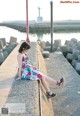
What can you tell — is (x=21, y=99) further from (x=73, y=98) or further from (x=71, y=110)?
(x=73, y=98)

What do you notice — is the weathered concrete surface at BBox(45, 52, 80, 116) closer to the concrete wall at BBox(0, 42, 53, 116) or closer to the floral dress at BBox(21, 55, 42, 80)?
the floral dress at BBox(21, 55, 42, 80)

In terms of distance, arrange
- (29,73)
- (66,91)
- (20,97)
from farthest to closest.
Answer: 1. (66,91)
2. (29,73)
3. (20,97)

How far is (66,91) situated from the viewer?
33.3 feet

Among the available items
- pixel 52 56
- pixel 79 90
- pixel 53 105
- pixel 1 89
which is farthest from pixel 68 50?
Answer: pixel 1 89

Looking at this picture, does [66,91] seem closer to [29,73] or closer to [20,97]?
[29,73]

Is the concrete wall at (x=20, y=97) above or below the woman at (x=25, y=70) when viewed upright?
below

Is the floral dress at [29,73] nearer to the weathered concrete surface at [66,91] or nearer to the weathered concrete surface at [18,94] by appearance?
the weathered concrete surface at [18,94]

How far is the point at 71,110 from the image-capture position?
8492mm

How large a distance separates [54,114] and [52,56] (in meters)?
8.95

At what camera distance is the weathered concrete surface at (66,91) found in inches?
335

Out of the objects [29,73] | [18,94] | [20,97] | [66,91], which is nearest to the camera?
[20,97]

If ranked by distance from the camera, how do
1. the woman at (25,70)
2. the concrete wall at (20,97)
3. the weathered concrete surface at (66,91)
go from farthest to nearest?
Answer: 1. the weathered concrete surface at (66,91)
2. the woman at (25,70)
3. the concrete wall at (20,97)

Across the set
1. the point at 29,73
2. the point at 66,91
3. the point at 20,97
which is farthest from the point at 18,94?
the point at 66,91

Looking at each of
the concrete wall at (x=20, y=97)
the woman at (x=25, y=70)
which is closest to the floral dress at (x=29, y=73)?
the woman at (x=25, y=70)
